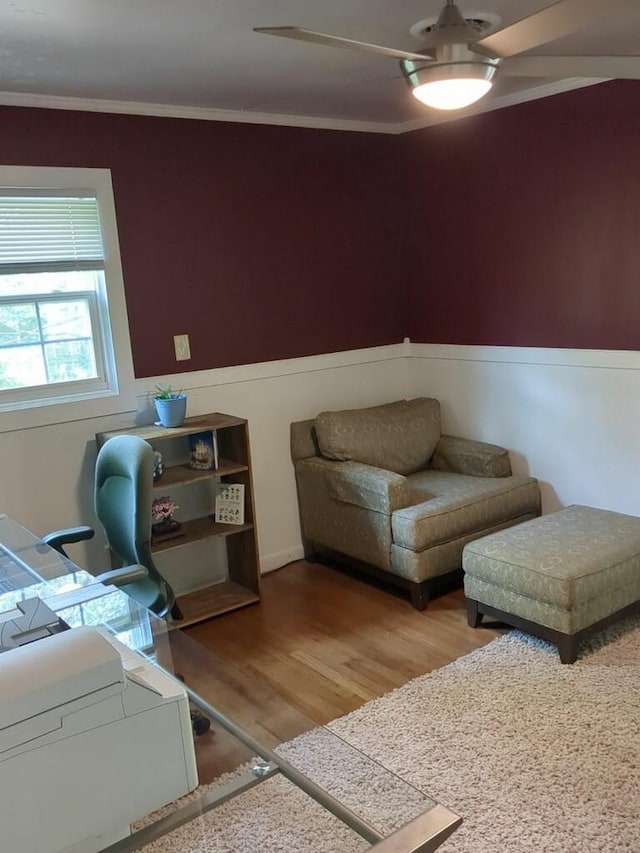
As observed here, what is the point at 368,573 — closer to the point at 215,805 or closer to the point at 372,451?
the point at 372,451

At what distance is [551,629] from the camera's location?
287cm

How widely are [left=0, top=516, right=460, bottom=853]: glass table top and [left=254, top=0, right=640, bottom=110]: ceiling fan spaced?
145 centimetres

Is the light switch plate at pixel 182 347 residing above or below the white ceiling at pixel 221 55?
below

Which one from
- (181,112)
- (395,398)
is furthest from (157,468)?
(395,398)

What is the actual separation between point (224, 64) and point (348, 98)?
0.90 m

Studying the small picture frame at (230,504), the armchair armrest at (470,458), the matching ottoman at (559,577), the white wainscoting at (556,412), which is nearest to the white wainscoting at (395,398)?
the white wainscoting at (556,412)

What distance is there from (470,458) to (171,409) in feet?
5.44

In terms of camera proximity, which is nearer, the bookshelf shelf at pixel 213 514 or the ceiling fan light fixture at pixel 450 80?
the ceiling fan light fixture at pixel 450 80

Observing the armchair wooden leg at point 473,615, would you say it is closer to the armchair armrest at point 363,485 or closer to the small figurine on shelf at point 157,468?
the armchair armrest at point 363,485

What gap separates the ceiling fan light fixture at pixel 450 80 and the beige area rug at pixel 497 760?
1.62 meters

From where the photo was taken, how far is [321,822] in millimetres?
1294

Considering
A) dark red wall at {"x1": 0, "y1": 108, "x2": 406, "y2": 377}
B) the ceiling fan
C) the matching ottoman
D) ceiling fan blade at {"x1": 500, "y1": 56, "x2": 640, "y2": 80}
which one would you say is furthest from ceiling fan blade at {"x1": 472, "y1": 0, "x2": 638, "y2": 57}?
dark red wall at {"x1": 0, "y1": 108, "x2": 406, "y2": 377}

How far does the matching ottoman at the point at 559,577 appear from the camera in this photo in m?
Answer: 2.81

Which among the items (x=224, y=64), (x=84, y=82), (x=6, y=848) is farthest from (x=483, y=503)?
(x=6, y=848)
